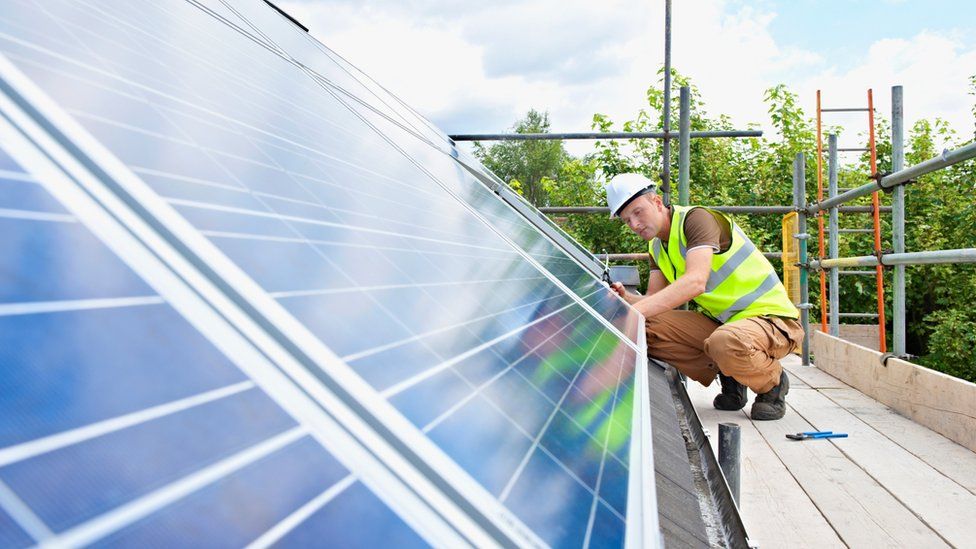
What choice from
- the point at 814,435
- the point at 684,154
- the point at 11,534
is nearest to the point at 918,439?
the point at 814,435

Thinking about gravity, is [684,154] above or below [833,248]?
above

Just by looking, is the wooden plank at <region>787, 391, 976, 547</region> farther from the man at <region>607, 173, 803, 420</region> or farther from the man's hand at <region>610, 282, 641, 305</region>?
the man's hand at <region>610, 282, 641, 305</region>

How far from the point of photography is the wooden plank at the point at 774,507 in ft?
8.25

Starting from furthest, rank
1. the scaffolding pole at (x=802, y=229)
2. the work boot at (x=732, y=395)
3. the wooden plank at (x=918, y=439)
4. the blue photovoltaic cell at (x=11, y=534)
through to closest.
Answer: the scaffolding pole at (x=802, y=229), the work boot at (x=732, y=395), the wooden plank at (x=918, y=439), the blue photovoltaic cell at (x=11, y=534)

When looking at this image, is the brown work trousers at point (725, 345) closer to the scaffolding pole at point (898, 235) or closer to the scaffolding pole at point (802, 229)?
the scaffolding pole at point (898, 235)

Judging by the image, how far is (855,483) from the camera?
3.05 meters

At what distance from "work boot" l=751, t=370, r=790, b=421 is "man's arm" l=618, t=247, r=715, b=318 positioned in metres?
0.74

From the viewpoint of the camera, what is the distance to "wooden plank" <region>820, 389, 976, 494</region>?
10.3 feet

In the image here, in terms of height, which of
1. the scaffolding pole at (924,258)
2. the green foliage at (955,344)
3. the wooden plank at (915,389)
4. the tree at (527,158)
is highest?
the tree at (527,158)

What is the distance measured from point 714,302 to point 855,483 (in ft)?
5.59

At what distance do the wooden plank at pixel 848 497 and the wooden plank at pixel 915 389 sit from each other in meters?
0.45

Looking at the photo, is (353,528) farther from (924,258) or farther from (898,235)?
(898,235)

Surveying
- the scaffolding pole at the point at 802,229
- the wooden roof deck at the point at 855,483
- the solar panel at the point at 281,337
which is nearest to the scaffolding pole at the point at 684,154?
the scaffolding pole at the point at 802,229

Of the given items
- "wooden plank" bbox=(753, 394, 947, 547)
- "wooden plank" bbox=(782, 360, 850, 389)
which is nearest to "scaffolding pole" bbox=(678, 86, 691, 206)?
"wooden plank" bbox=(782, 360, 850, 389)
